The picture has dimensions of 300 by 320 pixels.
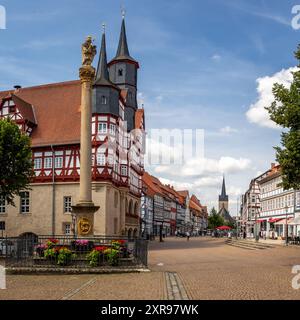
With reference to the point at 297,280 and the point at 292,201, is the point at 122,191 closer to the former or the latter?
the point at 292,201

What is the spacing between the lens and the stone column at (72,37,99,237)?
23.3m

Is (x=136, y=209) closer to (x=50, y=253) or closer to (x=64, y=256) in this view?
(x=50, y=253)

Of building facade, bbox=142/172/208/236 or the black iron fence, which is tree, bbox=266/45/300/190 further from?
building facade, bbox=142/172/208/236

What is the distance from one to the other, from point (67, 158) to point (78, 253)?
91.8ft

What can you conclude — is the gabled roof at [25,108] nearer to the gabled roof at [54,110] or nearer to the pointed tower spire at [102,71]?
the gabled roof at [54,110]

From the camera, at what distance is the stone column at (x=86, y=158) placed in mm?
23297

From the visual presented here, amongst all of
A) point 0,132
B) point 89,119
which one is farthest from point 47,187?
point 89,119

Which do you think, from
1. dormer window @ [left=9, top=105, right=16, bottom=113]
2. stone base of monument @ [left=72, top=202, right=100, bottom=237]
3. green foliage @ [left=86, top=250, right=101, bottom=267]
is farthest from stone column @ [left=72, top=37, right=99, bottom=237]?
dormer window @ [left=9, top=105, right=16, bottom=113]

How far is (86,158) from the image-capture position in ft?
78.0

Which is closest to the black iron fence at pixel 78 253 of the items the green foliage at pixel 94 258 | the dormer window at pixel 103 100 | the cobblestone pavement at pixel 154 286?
the green foliage at pixel 94 258

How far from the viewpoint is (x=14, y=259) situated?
1950 centimetres

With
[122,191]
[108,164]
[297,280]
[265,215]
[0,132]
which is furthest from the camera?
[265,215]
